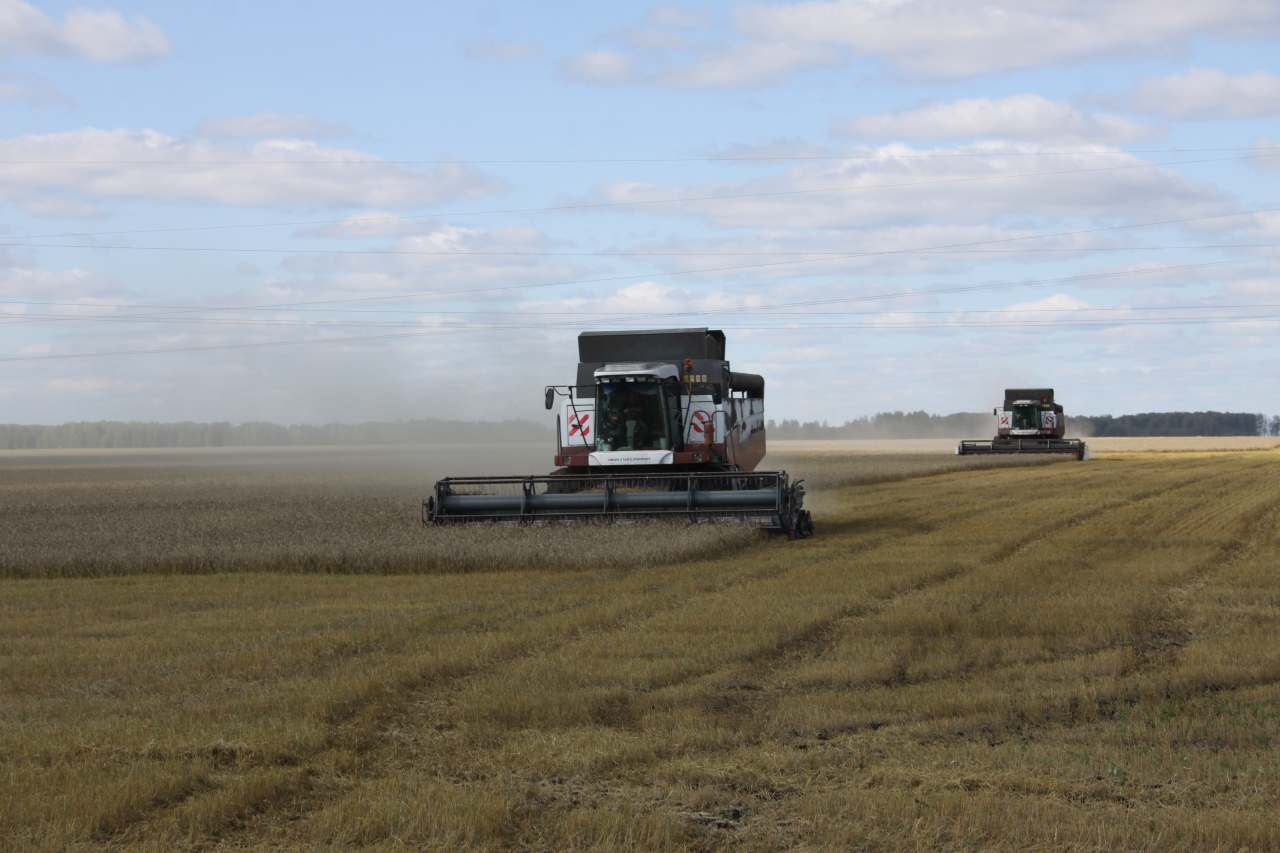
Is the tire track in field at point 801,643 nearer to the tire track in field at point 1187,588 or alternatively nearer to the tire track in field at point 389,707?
the tire track in field at point 389,707

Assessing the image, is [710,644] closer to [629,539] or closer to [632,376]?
[629,539]

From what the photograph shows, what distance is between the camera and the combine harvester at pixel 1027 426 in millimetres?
52531

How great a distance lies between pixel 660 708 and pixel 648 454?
13398mm

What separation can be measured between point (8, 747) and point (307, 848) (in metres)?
2.67

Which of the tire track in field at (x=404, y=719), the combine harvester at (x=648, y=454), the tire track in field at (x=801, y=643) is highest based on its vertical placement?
the combine harvester at (x=648, y=454)

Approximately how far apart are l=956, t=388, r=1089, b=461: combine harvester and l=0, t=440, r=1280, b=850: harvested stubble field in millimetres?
39045

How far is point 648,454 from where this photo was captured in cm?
2066

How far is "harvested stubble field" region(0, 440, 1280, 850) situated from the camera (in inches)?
207

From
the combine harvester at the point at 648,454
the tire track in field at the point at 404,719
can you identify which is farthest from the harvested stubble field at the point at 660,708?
the combine harvester at the point at 648,454

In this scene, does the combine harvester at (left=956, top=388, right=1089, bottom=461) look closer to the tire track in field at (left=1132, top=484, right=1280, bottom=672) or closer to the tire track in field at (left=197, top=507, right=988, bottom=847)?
the tire track in field at (left=1132, top=484, right=1280, bottom=672)

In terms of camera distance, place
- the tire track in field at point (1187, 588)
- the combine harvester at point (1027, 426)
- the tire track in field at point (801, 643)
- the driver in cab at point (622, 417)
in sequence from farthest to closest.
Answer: the combine harvester at point (1027, 426) → the driver in cab at point (622, 417) → the tire track in field at point (1187, 588) → the tire track in field at point (801, 643)

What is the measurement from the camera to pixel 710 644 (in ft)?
30.6

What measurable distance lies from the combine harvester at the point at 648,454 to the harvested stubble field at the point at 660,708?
366 centimetres

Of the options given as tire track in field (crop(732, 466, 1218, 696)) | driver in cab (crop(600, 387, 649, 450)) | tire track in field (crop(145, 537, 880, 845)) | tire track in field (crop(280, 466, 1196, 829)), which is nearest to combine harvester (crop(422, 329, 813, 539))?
driver in cab (crop(600, 387, 649, 450))
